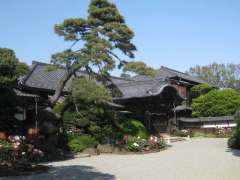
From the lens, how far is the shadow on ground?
11312mm

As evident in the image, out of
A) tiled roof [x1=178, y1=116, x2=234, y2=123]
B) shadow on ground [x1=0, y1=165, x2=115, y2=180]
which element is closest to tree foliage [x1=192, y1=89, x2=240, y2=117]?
tiled roof [x1=178, y1=116, x2=234, y2=123]

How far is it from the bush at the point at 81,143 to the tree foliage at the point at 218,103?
23542 mm

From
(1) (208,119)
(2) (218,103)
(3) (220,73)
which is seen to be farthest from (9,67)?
(3) (220,73)

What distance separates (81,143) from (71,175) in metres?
7.45

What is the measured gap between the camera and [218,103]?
40750 millimetres

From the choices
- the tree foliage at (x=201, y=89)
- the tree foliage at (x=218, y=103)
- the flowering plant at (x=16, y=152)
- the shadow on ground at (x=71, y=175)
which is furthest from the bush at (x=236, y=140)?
the tree foliage at (x=201, y=89)

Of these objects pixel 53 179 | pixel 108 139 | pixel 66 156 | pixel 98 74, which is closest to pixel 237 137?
pixel 108 139

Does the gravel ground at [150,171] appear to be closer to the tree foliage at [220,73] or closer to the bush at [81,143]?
the bush at [81,143]

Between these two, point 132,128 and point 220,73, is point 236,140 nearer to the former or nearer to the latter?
point 132,128

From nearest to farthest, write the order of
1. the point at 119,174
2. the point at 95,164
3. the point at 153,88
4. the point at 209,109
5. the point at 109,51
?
1. the point at 119,174
2. the point at 95,164
3. the point at 109,51
4. the point at 153,88
5. the point at 209,109

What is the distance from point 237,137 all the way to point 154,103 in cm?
972

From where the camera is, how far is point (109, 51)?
63.5ft

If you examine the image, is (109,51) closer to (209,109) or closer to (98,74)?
(98,74)

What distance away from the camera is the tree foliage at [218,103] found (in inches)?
1572
